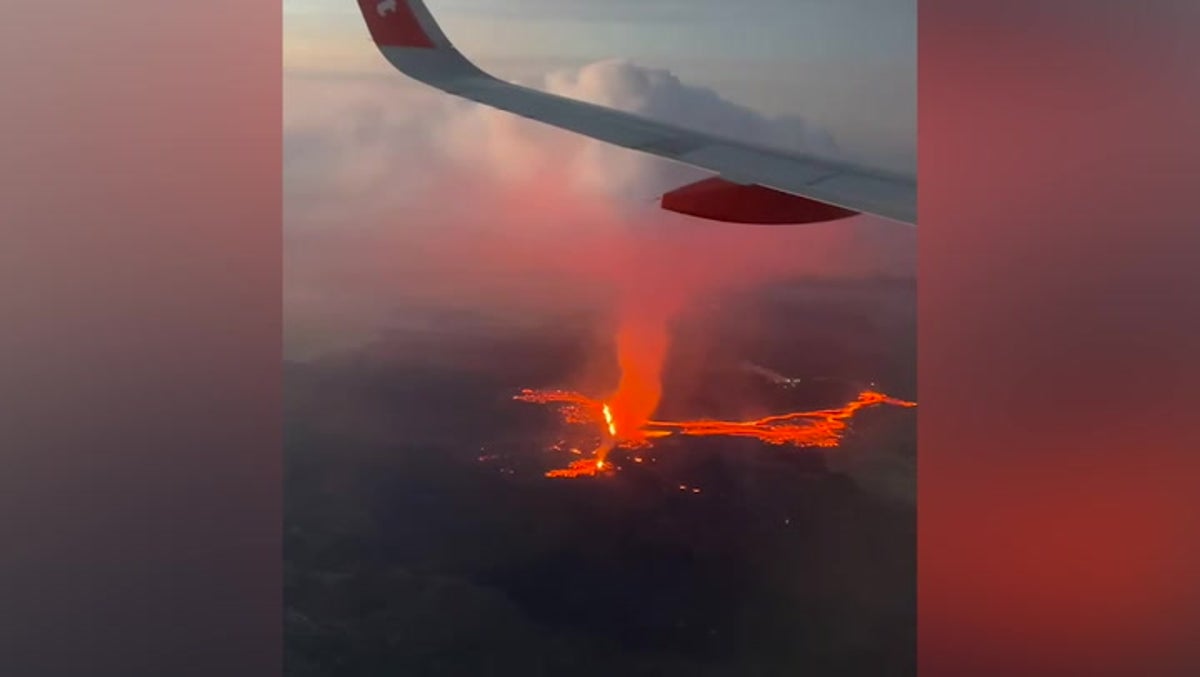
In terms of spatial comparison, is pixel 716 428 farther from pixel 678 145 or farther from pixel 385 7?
pixel 385 7

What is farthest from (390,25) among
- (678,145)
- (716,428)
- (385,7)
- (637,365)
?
(716,428)

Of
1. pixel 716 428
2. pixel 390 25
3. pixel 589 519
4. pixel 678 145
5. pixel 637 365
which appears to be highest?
pixel 390 25

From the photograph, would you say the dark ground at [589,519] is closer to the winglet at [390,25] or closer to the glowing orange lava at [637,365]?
the glowing orange lava at [637,365]

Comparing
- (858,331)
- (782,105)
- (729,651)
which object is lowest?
(729,651)

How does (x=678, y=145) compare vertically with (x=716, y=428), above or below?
above

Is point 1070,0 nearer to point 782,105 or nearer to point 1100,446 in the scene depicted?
point 782,105

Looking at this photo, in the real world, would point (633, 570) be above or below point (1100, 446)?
below

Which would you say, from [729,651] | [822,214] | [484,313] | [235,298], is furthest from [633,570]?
[235,298]
